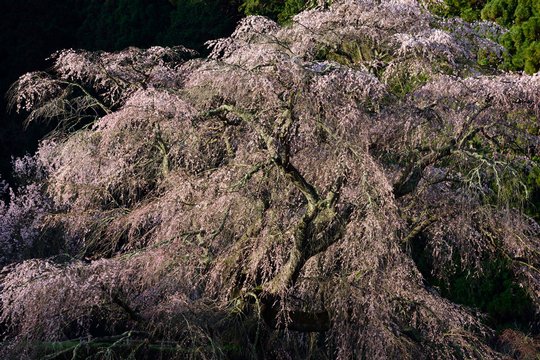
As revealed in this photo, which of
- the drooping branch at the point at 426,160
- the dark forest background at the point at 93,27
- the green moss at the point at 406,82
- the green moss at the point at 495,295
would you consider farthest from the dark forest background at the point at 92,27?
the drooping branch at the point at 426,160

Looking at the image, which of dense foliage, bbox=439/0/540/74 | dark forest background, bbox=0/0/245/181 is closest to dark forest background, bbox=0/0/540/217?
dark forest background, bbox=0/0/245/181

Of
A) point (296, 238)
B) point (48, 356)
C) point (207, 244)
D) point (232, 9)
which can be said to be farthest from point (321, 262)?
point (232, 9)

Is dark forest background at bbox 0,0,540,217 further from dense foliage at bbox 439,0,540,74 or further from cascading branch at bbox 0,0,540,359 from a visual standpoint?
cascading branch at bbox 0,0,540,359

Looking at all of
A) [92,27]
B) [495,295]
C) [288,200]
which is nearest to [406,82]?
[288,200]

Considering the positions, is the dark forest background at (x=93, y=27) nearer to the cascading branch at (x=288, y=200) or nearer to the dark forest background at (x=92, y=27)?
the dark forest background at (x=92, y=27)

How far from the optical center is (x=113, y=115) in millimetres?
5398

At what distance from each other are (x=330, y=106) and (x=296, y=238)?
0.78 m

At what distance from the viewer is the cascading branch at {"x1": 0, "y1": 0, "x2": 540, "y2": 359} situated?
181 inches

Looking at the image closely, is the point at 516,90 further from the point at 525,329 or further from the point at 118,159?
the point at 525,329

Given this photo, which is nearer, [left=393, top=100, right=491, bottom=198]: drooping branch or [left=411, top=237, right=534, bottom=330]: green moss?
[left=393, top=100, right=491, bottom=198]: drooping branch

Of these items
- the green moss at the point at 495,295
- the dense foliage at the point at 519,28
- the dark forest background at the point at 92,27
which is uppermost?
the dark forest background at the point at 92,27

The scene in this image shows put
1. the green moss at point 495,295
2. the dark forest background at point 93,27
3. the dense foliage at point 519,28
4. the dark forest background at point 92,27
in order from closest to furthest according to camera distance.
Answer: the green moss at point 495,295 → the dense foliage at point 519,28 → the dark forest background at point 92,27 → the dark forest background at point 93,27

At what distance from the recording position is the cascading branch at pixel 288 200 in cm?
460

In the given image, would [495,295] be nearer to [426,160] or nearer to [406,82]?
[406,82]
